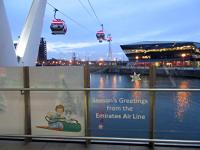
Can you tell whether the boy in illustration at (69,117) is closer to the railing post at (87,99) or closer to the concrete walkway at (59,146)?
the railing post at (87,99)

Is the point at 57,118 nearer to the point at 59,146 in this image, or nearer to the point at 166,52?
the point at 59,146

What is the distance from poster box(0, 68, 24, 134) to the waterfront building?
101 metres

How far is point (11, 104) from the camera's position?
5.87 meters

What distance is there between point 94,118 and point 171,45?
110157 millimetres

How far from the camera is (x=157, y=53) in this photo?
382ft

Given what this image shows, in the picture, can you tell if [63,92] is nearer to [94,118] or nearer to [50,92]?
[50,92]

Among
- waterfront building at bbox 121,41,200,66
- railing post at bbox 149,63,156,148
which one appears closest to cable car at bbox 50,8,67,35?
railing post at bbox 149,63,156,148

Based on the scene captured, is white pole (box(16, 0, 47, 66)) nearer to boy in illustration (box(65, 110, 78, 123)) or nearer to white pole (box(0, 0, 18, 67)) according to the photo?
white pole (box(0, 0, 18, 67))

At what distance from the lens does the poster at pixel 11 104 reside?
5840 mm

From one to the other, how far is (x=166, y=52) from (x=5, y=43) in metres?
105

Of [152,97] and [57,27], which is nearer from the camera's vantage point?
[152,97]

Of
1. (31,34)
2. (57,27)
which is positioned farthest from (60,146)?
(57,27)

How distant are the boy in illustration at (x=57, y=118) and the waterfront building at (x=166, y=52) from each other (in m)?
101

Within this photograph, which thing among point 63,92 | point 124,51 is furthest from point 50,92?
point 124,51
